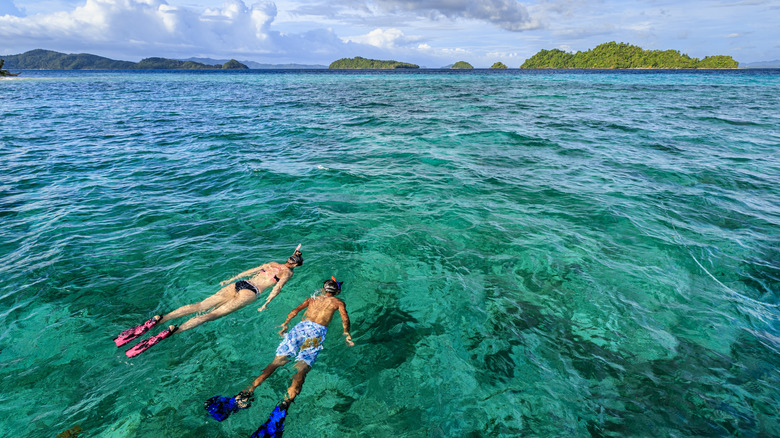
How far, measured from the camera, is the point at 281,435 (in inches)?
203

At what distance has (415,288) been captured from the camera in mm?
8664

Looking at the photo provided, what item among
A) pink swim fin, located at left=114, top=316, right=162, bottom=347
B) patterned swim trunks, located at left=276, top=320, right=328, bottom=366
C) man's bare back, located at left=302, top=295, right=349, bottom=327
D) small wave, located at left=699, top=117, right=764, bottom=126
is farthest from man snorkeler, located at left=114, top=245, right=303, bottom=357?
small wave, located at left=699, top=117, right=764, bottom=126

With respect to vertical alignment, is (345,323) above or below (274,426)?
above

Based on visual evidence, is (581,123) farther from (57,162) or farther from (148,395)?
(57,162)

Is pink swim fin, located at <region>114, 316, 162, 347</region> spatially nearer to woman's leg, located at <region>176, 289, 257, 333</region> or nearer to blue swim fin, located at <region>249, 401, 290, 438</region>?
woman's leg, located at <region>176, 289, 257, 333</region>

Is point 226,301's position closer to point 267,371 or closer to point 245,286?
point 245,286

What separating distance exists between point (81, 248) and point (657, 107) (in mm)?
52002

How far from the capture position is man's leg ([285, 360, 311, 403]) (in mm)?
5695

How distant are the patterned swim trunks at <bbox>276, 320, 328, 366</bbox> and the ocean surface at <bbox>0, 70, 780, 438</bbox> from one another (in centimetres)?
27

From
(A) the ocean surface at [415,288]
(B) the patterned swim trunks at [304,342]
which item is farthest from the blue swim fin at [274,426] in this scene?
(B) the patterned swim trunks at [304,342]

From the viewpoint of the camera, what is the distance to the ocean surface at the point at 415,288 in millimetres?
5582

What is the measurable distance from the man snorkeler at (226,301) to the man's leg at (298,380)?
217 cm

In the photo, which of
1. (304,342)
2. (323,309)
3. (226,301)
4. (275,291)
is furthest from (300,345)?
(226,301)

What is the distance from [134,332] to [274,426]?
4087mm
